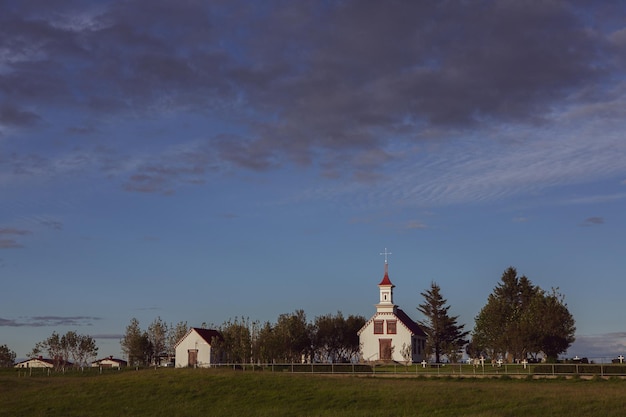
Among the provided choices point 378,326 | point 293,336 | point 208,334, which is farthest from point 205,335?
point 378,326

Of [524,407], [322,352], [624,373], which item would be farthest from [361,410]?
[322,352]

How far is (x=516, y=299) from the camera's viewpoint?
114m

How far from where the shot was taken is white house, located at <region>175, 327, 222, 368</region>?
317 feet

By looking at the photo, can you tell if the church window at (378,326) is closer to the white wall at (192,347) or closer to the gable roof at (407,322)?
the gable roof at (407,322)

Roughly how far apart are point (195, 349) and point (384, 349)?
2558 cm

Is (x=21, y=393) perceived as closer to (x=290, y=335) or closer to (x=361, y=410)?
(x=361, y=410)

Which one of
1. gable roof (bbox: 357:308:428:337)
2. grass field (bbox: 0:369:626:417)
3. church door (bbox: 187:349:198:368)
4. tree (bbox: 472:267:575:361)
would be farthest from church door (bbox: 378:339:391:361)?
grass field (bbox: 0:369:626:417)

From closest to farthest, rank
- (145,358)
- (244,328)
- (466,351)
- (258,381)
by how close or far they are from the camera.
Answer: (258,381), (244,328), (145,358), (466,351)

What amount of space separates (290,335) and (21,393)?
4201 cm

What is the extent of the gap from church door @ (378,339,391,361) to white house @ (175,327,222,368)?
21.9 meters

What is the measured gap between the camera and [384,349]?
322 feet

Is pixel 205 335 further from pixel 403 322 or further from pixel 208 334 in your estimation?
pixel 403 322

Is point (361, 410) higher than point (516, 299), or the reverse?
point (516, 299)

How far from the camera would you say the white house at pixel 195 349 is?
9650cm
